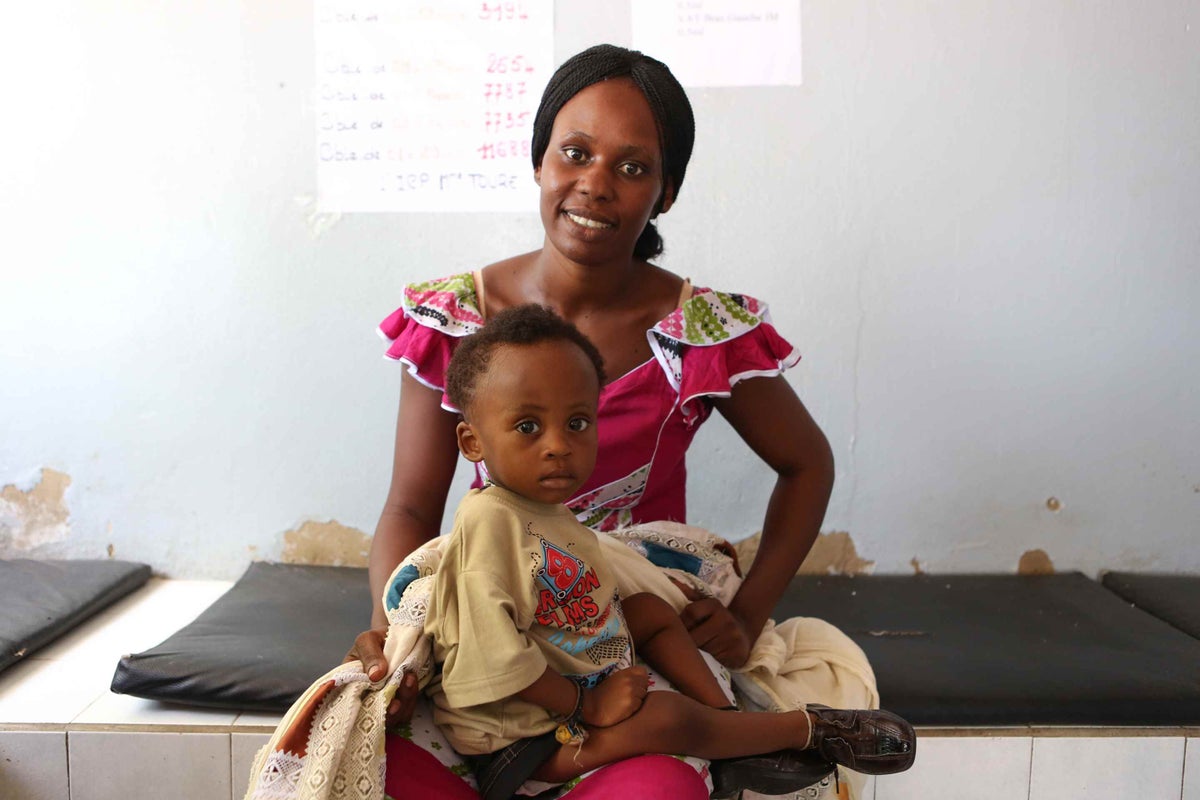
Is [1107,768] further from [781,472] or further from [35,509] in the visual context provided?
[35,509]

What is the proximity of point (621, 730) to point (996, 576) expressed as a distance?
1.73m

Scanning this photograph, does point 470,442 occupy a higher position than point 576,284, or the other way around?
point 576,284

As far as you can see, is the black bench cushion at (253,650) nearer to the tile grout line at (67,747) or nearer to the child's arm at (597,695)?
the tile grout line at (67,747)

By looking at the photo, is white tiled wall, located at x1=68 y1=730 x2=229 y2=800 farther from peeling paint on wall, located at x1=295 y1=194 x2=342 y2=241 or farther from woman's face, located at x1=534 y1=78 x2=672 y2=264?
peeling paint on wall, located at x1=295 y1=194 x2=342 y2=241

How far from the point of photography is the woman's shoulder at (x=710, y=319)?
178 cm

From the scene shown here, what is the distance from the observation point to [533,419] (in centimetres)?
130

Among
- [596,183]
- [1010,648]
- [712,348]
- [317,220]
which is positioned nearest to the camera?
[596,183]

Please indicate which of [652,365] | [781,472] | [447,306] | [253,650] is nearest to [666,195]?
[652,365]

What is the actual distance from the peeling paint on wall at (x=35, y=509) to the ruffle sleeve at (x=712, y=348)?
1.74m

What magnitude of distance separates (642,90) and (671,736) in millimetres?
992

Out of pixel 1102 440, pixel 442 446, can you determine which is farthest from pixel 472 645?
pixel 1102 440

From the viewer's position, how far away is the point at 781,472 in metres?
1.88

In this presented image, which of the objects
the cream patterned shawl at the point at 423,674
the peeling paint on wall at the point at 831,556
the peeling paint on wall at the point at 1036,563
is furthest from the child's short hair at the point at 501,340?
the peeling paint on wall at the point at 1036,563

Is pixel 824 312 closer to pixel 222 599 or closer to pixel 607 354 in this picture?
pixel 607 354
